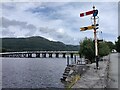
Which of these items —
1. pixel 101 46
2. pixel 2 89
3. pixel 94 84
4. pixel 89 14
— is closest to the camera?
pixel 94 84

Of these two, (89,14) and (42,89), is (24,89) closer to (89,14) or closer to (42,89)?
(42,89)

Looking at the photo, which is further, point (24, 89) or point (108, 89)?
point (24, 89)

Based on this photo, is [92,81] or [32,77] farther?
[32,77]

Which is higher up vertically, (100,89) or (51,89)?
(100,89)

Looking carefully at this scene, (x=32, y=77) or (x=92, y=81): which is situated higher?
(x=92, y=81)

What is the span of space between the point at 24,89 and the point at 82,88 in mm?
18330

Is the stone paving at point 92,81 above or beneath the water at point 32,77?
above

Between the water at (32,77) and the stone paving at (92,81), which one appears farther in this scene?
the water at (32,77)

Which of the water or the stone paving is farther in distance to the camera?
the water

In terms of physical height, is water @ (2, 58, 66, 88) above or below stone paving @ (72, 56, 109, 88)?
below

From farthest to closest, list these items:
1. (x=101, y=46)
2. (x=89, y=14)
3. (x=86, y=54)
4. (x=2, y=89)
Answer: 1. (x=101, y=46)
2. (x=86, y=54)
3. (x=2, y=89)
4. (x=89, y=14)

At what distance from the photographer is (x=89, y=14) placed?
30.5m

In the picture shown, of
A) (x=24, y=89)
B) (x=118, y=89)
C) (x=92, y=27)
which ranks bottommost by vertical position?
(x=24, y=89)

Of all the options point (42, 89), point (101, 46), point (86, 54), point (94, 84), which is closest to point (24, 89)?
point (42, 89)
